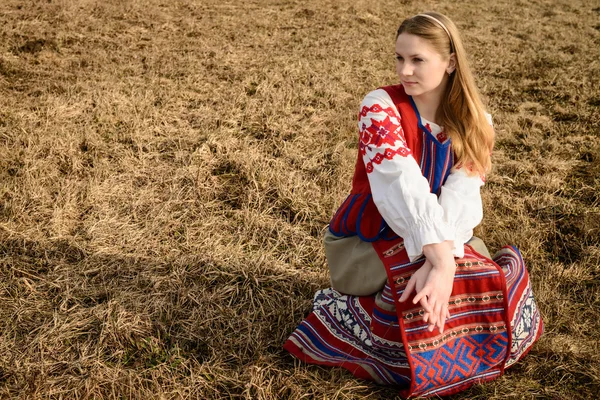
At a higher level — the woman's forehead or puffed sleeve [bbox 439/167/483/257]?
the woman's forehead

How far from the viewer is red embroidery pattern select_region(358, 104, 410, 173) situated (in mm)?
1619

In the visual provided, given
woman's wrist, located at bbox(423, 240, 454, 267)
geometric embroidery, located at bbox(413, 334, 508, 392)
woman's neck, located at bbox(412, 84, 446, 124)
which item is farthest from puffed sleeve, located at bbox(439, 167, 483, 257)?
geometric embroidery, located at bbox(413, 334, 508, 392)

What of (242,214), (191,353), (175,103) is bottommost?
(191,353)

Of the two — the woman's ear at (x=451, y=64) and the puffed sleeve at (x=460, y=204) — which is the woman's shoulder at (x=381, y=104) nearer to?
the woman's ear at (x=451, y=64)

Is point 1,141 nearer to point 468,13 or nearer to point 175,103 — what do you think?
point 175,103

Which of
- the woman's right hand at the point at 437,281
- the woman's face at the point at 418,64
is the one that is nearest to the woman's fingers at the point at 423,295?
the woman's right hand at the point at 437,281

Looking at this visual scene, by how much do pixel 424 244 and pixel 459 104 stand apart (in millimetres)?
533

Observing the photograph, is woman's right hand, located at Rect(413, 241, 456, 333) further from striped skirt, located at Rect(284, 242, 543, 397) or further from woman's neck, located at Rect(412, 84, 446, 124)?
woman's neck, located at Rect(412, 84, 446, 124)

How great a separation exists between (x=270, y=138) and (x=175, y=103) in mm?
889

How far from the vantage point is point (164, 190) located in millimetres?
2932

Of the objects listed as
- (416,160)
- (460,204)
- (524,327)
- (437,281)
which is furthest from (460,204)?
(524,327)

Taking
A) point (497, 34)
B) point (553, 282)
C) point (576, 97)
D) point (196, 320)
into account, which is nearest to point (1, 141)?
point (196, 320)

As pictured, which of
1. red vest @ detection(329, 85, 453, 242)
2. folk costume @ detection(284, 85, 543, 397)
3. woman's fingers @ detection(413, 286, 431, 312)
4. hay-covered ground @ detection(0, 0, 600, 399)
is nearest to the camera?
woman's fingers @ detection(413, 286, 431, 312)

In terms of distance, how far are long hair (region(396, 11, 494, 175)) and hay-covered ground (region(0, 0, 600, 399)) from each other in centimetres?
82
